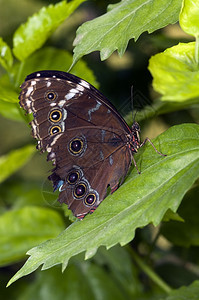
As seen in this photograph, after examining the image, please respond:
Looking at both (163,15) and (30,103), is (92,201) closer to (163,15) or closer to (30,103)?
(30,103)

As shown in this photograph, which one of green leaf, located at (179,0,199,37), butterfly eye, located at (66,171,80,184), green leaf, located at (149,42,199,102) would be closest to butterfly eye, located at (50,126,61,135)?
butterfly eye, located at (66,171,80,184)

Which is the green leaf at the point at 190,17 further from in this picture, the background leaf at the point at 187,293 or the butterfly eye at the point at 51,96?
the background leaf at the point at 187,293

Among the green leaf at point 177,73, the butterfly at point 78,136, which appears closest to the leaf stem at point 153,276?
the butterfly at point 78,136

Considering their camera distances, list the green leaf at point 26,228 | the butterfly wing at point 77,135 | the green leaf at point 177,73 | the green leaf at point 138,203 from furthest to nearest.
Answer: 1. the green leaf at point 26,228
2. the butterfly wing at point 77,135
3. the green leaf at point 138,203
4. the green leaf at point 177,73

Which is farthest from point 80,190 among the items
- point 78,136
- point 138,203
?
point 138,203

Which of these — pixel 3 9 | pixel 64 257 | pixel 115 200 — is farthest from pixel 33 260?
pixel 3 9

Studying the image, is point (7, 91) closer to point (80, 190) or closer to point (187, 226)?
point (80, 190)
